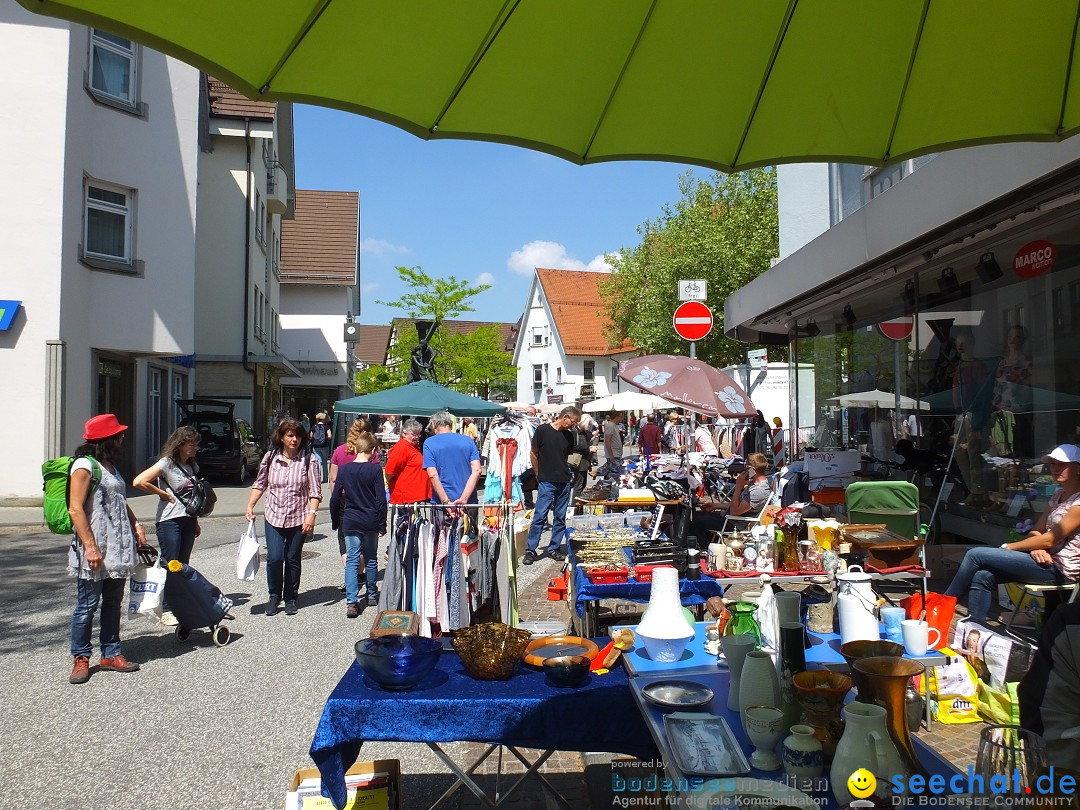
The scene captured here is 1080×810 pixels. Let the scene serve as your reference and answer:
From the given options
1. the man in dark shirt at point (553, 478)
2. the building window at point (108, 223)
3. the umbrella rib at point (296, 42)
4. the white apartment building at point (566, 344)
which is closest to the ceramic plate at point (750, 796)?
the umbrella rib at point (296, 42)

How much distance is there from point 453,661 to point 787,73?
2.60 meters

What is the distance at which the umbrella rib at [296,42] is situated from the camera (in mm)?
1814

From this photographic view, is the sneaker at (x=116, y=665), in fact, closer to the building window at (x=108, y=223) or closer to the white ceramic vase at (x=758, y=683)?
the white ceramic vase at (x=758, y=683)

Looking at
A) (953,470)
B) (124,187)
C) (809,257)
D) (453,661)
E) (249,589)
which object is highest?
(124,187)

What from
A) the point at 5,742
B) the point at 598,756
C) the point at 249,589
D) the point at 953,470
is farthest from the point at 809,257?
the point at 5,742

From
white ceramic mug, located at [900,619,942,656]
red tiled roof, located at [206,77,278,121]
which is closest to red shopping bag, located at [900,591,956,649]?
white ceramic mug, located at [900,619,942,656]

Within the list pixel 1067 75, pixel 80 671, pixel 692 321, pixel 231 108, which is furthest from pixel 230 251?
pixel 1067 75

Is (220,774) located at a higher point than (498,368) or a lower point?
lower

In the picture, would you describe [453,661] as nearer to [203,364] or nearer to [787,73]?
[787,73]

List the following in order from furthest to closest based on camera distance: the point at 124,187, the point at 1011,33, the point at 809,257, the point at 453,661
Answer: the point at 124,187 → the point at 809,257 → the point at 453,661 → the point at 1011,33

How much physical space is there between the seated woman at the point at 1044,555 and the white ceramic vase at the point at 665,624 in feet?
11.5

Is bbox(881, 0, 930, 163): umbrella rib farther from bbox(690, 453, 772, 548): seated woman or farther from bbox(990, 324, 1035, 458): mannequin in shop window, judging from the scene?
bbox(690, 453, 772, 548): seated woman

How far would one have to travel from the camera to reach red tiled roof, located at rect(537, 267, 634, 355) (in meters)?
51.0

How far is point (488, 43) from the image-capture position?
6.60 ft
